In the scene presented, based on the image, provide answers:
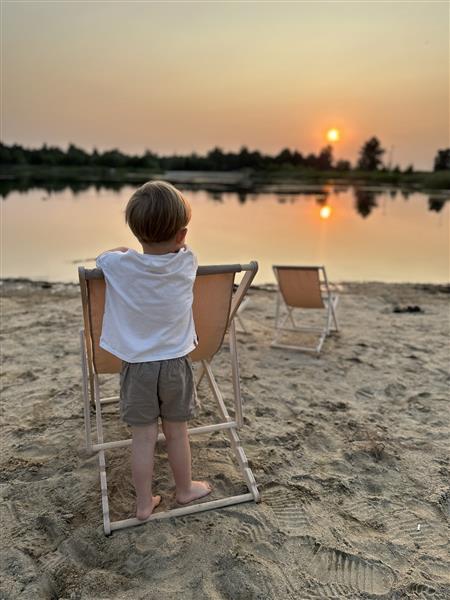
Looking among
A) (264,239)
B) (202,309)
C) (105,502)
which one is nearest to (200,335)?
(202,309)

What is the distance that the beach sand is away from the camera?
191cm

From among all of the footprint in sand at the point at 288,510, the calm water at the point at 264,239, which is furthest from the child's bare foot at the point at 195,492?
the calm water at the point at 264,239

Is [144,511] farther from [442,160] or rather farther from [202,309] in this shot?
[442,160]

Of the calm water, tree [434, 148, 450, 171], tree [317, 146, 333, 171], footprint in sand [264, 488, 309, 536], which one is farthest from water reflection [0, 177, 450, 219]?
tree [317, 146, 333, 171]

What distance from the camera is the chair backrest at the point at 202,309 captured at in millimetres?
2201

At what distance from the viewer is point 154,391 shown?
2088 mm

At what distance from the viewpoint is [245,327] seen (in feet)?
18.1

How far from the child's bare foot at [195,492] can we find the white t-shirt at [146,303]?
758 millimetres

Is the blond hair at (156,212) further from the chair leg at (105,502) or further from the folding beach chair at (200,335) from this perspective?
the chair leg at (105,502)

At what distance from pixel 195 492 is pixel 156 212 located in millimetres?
1390

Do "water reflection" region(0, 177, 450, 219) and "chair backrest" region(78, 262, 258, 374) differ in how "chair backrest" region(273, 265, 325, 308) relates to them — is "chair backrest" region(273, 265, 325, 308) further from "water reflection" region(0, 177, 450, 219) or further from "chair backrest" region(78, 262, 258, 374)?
"water reflection" region(0, 177, 450, 219)

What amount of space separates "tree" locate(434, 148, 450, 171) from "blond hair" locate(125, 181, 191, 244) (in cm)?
9286

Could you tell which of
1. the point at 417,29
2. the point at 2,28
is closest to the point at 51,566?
the point at 417,29

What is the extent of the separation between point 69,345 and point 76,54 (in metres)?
20.1
